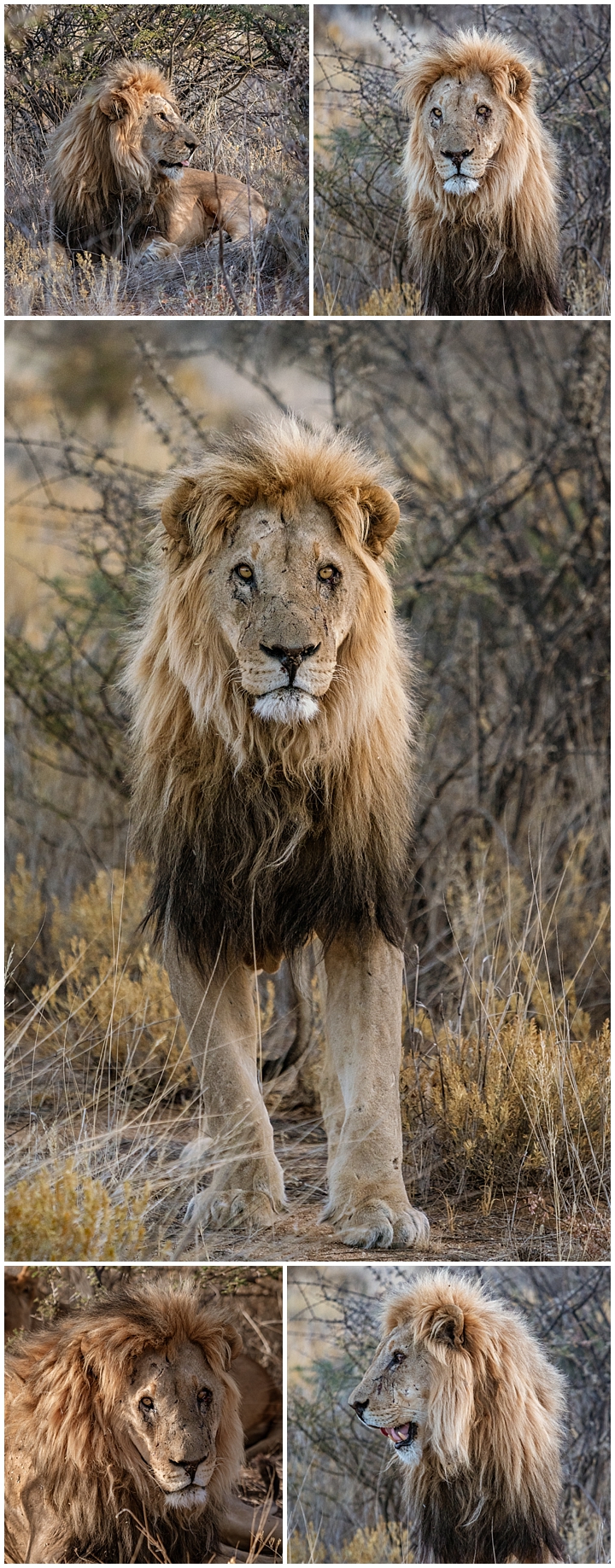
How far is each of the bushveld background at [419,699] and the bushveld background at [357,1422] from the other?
1.05ft

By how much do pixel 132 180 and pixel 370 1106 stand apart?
2381mm

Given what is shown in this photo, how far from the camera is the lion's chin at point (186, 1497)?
2.78m

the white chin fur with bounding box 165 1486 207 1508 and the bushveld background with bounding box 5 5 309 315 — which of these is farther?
the bushveld background with bounding box 5 5 309 315

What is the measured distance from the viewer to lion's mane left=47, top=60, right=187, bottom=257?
3.52 m

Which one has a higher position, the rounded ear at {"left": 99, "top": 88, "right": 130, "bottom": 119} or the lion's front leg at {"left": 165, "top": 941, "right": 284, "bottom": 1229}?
the rounded ear at {"left": 99, "top": 88, "right": 130, "bottom": 119}

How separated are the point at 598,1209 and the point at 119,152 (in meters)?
2.82

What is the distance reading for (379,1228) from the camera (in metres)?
2.73

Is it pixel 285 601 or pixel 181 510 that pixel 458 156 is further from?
pixel 285 601

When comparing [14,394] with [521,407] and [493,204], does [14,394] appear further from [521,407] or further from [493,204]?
[493,204]

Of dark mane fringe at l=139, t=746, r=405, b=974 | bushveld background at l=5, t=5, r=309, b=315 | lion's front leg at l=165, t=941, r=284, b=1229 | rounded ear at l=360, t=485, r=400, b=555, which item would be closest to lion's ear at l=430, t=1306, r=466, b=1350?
lion's front leg at l=165, t=941, r=284, b=1229

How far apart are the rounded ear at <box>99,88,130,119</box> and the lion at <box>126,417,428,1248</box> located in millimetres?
1312

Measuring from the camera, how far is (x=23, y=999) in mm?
4207

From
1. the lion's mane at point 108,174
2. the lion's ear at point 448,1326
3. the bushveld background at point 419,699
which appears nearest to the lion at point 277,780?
the lion's ear at point 448,1326

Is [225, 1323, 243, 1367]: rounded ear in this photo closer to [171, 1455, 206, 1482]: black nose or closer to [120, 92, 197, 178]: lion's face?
[171, 1455, 206, 1482]: black nose
